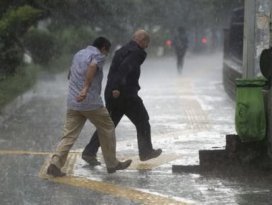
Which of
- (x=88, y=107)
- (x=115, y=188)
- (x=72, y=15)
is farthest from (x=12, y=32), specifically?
(x=115, y=188)

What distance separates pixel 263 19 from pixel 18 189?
388cm

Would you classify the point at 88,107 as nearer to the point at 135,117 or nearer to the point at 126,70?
the point at 126,70

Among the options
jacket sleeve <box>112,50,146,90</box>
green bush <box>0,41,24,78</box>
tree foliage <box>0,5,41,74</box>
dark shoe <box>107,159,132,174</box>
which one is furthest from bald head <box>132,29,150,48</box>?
green bush <box>0,41,24,78</box>

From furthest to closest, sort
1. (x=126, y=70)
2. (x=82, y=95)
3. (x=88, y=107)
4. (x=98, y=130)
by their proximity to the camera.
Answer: (x=126, y=70), (x=98, y=130), (x=88, y=107), (x=82, y=95)

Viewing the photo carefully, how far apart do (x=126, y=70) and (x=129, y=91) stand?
0.91 feet

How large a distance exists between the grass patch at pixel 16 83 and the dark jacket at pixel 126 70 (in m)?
5.67

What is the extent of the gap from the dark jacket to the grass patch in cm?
567

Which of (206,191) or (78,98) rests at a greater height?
(78,98)

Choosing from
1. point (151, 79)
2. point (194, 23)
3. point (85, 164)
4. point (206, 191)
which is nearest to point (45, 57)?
point (151, 79)

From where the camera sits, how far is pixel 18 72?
19.3 m

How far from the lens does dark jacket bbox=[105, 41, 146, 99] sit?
30.0 ft

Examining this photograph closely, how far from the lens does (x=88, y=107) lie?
866 centimetres

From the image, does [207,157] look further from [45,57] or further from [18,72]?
[45,57]

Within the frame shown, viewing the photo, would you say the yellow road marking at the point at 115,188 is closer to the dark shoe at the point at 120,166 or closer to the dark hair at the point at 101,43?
the dark shoe at the point at 120,166
